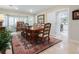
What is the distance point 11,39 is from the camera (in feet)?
6.38

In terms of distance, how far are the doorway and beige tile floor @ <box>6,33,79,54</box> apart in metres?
0.03

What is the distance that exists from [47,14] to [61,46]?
0.67 m

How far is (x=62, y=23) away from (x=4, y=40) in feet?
3.66

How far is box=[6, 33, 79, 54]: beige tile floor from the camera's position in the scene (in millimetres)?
1951

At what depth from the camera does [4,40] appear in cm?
193

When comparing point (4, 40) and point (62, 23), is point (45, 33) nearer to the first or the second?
point (62, 23)

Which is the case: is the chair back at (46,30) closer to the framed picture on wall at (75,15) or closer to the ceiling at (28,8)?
the ceiling at (28,8)

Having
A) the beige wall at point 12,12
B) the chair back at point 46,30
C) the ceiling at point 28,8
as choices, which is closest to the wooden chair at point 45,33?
the chair back at point 46,30

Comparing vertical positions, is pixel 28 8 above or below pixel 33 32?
above

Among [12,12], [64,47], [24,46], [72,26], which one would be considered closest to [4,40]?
[24,46]

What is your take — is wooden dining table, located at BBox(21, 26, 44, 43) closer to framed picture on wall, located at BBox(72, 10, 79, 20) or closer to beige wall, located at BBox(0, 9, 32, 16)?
beige wall, located at BBox(0, 9, 32, 16)
